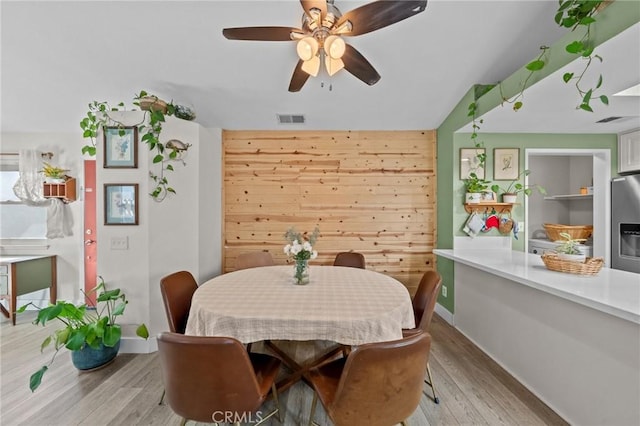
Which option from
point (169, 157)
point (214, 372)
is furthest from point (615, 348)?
point (169, 157)

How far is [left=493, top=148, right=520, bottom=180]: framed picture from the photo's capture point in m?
3.00

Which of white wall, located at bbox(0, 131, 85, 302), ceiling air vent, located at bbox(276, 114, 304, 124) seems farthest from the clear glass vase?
white wall, located at bbox(0, 131, 85, 302)

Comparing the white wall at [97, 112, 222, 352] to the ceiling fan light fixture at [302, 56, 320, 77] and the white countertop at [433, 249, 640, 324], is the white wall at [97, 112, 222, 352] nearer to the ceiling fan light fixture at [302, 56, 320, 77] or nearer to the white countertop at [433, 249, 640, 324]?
the ceiling fan light fixture at [302, 56, 320, 77]

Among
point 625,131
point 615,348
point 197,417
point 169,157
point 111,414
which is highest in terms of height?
point 625,131

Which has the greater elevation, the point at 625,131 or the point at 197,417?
the point at 625,131

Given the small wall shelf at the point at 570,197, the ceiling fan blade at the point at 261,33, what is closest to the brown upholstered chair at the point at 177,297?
the ceiling fan blade at the point at 261,33

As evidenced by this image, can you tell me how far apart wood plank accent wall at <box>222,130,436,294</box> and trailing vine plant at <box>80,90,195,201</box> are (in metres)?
0.96

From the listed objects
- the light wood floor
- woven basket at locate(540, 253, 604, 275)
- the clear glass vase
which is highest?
woven basket at locate(540, 253, 604, 275)

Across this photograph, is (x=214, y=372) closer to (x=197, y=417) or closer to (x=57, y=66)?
(x=197, y=417)

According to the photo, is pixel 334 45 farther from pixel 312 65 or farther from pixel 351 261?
pixel 351 261

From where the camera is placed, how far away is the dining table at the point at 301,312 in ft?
4.36

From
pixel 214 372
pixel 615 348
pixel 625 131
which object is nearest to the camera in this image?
pixel 214 372

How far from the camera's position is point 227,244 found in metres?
3.46

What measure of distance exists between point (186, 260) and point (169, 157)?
1.03 metres
